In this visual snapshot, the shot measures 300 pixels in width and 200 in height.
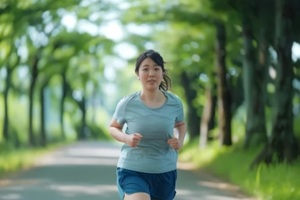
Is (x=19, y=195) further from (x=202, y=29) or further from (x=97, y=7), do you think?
(x=97, y=7)

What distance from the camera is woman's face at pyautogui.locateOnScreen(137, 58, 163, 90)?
581 cm

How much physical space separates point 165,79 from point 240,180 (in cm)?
1064

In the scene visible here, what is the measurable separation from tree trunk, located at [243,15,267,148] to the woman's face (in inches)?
725

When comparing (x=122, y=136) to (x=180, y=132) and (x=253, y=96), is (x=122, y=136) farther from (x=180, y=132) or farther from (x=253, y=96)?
(x=253, y=96)

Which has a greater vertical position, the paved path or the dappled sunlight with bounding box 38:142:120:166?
the dappled sunlight with bounding box 38:142:120:166

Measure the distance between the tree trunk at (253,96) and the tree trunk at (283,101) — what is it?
605 cm

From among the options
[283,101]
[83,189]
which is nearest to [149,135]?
[83,189]

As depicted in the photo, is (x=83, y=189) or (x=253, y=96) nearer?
(x=83, y=189)

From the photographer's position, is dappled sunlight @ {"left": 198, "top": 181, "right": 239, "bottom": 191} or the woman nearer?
the woman

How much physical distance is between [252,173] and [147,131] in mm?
11108

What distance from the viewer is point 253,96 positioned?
24.9 metres

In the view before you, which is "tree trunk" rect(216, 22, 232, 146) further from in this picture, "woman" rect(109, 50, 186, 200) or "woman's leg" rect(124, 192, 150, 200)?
"woman's leg" rect(124, 192, 150, 200)

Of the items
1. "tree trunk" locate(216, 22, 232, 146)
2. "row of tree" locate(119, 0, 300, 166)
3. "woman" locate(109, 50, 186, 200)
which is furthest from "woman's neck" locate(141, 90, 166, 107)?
"tree trunk" locate(216, 22, 232, 146)

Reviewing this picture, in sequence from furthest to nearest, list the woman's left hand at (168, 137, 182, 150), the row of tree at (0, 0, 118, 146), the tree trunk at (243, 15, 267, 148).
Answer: the row of tree at (0, 0, 118, 146) → the tree trunk at (243, 15, 267, 148) → the woman's left hand at (168, 137, 182, 150)
